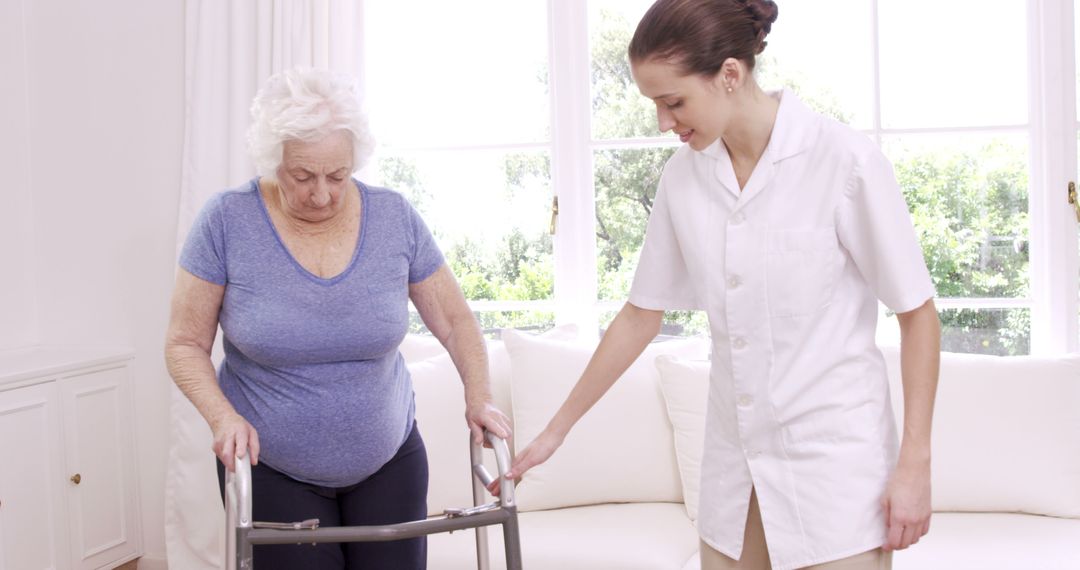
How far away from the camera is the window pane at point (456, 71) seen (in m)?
3.60

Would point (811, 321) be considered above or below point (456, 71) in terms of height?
below

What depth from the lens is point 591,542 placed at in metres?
2.65

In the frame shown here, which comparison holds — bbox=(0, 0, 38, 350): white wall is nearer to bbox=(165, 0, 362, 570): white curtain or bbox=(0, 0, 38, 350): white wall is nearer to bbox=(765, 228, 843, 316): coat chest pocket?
bbox=(165, 0, 362, 570): white curtain

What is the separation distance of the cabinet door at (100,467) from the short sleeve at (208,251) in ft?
5.96

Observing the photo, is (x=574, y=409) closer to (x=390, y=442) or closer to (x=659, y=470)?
(x=390, y=442)

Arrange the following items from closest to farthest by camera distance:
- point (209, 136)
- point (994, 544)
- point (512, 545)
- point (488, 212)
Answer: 1. point (512, 545)
2. point (994, 544)
3. point (209, 136)
4. point (488, 212)

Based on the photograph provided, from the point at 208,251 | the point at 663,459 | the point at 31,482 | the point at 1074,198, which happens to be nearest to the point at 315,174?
the point at 208,251

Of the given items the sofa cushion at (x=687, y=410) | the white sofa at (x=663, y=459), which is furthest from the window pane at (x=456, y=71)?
the sofa cushion at (x=687, y=410)

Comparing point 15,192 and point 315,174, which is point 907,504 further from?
point 15,192

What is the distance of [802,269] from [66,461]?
2.78 meters

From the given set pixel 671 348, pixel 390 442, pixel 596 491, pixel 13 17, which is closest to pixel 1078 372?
pixel 671 348

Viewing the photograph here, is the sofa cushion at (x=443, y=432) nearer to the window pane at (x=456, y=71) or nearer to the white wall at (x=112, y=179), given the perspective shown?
the window pane at (x=456, y=71)

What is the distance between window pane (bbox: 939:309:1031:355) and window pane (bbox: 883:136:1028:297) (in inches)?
2.5

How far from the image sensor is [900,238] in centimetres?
136
